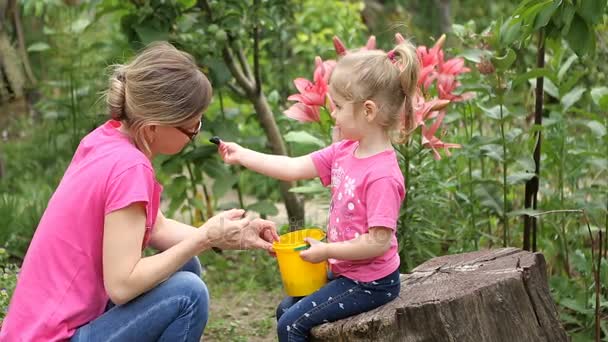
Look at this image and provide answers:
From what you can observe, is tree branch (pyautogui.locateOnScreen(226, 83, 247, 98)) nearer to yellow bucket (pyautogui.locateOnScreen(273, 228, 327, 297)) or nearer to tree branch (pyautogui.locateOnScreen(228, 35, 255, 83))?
tree branch (pyautogui.locateOnScreen(228, 35, 255, 83))

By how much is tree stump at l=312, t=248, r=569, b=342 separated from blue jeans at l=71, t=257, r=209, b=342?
368 mm

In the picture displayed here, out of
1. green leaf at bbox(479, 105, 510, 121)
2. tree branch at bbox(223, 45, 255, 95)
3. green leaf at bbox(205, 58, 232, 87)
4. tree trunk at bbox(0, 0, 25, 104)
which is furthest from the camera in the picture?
tree trunk at bbox(0, 0, 25, 104)

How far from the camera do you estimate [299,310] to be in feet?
8.71

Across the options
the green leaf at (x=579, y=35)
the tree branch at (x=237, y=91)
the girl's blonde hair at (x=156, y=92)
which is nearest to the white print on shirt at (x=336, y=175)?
the girl's blonde hair at (x=156, y=92)

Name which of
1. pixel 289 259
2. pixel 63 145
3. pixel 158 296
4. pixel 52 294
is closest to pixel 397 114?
pixel 289 259

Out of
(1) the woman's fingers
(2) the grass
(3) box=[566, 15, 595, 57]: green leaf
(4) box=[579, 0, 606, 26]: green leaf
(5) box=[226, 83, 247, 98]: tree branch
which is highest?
(4) box=[579, 0, 606, 26]: green leaf

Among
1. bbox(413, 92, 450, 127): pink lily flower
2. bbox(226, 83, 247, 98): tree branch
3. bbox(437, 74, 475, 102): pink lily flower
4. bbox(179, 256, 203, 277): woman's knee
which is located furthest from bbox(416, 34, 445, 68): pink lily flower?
bbox(226, 83, 247, 98): tree branch

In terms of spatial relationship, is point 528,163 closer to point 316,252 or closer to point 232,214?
point 316,252

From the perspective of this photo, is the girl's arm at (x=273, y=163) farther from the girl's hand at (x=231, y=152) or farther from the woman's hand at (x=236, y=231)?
the woman's hand at (x=236, y=231)

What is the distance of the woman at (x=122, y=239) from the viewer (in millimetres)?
2430

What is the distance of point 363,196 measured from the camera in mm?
2551

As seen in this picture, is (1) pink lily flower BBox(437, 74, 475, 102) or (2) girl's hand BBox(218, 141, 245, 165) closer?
(2) girl's hand BBox(218, 141, 245, 165)

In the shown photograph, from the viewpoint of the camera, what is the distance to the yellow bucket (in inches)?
103

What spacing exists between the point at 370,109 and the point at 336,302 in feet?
1.89
